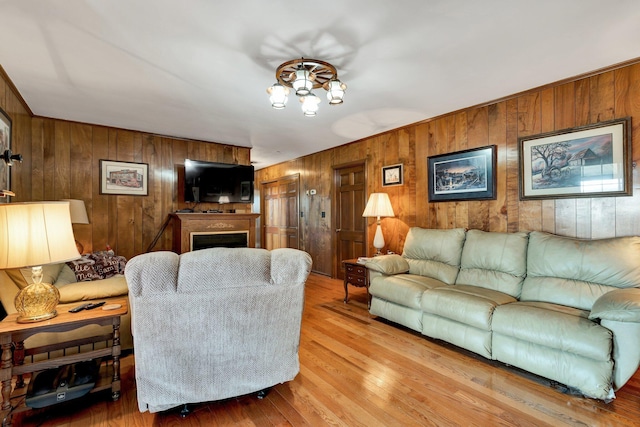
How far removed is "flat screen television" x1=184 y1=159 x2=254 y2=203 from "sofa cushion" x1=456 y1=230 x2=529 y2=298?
11.7 ft

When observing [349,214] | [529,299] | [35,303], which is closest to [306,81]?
[35,303]

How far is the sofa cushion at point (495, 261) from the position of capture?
2729 mm

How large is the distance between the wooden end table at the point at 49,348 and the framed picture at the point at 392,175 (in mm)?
3497

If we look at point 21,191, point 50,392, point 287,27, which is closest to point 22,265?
point 50,392

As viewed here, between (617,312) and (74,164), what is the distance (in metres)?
5.66

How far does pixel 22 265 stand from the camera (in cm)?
154

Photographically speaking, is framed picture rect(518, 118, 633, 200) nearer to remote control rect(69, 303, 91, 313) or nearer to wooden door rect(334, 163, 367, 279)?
wooden door rect(334, 163, 367, 279)

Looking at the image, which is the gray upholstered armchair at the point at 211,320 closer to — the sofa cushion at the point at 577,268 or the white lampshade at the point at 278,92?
the white lampshade at the point at 278,92

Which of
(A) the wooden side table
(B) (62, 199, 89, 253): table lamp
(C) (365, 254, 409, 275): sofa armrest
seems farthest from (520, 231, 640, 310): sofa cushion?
(B) (62, 199, 89, 253): table lamp

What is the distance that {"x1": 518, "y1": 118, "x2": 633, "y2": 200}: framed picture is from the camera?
2494 millimetres

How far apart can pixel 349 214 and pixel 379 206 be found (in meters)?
1.15

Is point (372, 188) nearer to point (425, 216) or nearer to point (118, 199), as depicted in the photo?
point (425, 216)

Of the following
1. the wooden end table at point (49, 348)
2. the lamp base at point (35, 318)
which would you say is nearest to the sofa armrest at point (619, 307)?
the wooden end table at point (49, 348)

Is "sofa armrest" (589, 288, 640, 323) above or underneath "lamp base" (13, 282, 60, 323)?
underneath
